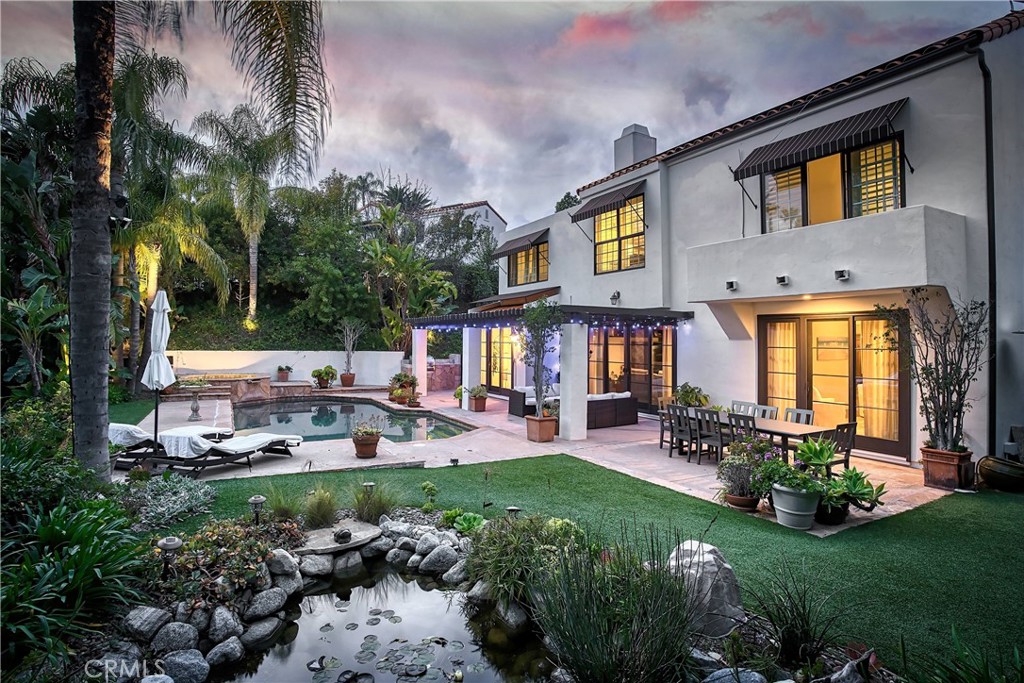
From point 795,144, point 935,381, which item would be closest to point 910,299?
point 935,381

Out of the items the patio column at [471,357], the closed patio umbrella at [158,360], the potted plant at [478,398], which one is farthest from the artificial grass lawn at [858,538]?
the patio column at [471,357]

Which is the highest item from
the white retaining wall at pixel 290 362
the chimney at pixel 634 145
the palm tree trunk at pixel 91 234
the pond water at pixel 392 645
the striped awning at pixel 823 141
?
the chimney at pixel 634 145

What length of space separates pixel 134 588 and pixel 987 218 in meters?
13.3

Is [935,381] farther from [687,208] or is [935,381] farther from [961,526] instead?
[687,208]

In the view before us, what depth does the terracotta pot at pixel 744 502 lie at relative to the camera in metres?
7.07

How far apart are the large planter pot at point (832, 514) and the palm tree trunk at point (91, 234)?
909 cm

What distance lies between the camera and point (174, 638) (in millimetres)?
4016

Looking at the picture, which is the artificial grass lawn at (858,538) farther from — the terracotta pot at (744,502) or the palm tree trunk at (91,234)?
the palm tree trunk at (91,234)

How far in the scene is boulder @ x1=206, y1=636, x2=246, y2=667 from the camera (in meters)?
4.07

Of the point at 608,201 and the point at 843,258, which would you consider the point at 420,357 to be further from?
the point at 843,258

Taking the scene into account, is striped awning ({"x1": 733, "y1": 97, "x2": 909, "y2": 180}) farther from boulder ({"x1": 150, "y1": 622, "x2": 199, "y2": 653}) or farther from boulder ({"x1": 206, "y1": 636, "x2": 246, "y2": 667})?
boulder ({"x1": 150, "y1": 622, "x2": 199, "y2": 653})

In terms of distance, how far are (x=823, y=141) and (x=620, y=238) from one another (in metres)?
6.81

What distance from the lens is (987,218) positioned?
8992mm

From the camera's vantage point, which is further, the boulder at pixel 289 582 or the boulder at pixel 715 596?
the boulder at pixel 289 582
